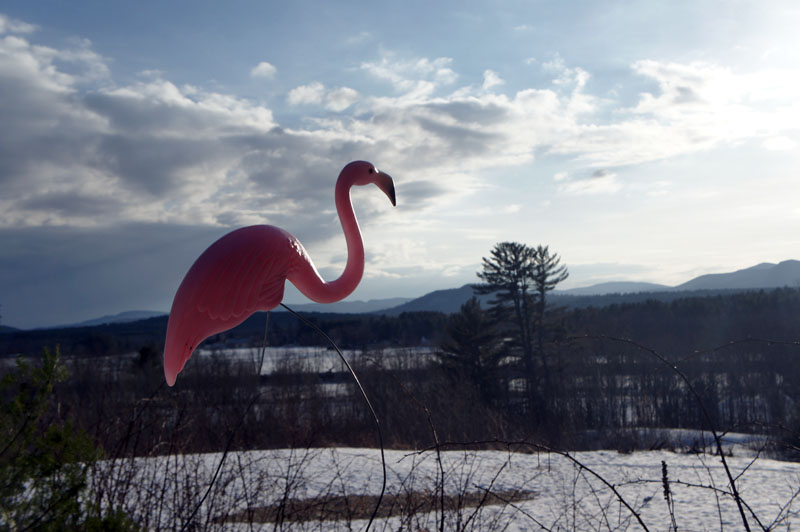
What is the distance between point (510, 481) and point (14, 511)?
329 inches

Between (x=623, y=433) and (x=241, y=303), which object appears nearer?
(x=241, y=303)

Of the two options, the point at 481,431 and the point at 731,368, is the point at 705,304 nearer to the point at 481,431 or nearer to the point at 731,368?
the point at 731,368

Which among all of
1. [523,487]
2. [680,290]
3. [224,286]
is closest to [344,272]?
[224,286]

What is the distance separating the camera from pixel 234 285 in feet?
9.70

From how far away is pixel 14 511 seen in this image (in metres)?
3.46

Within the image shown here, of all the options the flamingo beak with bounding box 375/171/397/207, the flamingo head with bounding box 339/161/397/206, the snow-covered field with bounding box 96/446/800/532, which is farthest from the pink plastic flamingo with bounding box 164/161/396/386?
the snow-covered field with bounding box 96/446/800/532

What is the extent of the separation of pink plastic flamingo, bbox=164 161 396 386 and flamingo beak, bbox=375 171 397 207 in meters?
0.61

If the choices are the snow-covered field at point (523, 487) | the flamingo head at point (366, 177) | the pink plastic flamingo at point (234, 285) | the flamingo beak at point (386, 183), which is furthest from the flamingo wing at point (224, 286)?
the snow-covered field at point (523, 487)

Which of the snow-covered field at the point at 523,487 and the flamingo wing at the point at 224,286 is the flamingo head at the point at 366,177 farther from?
the snow-covered field at the point at 523,487

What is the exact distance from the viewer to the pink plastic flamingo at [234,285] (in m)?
2.91

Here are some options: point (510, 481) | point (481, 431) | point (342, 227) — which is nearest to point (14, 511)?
point (342, 227)

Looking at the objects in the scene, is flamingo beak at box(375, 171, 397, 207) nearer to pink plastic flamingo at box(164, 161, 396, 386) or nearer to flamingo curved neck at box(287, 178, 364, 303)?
flamingo curved neck at box(287, 178, 364, 303)

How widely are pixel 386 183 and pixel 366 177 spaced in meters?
0.13

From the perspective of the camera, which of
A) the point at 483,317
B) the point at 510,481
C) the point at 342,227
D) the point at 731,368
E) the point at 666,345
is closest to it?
the point at 342,227
